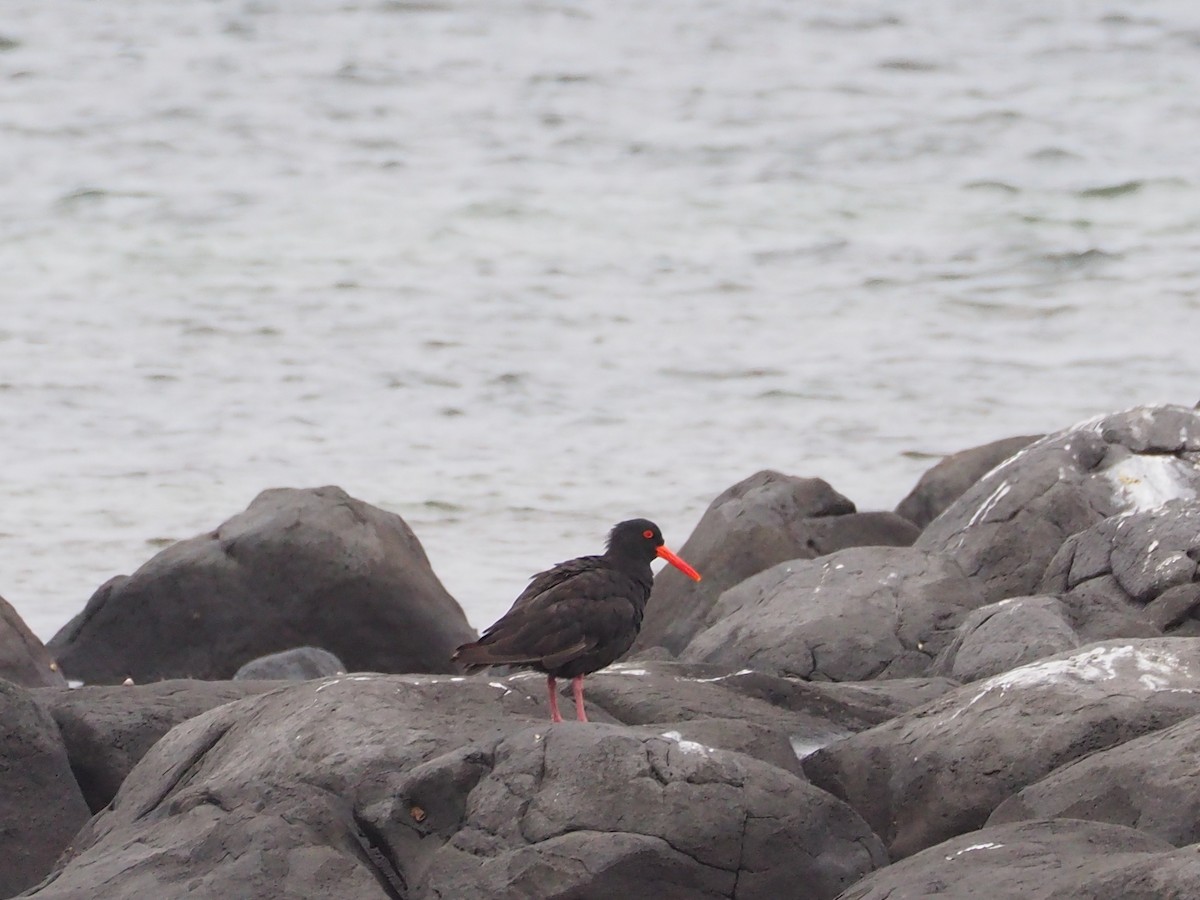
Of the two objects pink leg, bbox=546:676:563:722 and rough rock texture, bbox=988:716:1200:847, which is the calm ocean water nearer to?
pink leg, bbox=546:676:563:722

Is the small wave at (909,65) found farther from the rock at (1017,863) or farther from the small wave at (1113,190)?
the rock at (1017,863)

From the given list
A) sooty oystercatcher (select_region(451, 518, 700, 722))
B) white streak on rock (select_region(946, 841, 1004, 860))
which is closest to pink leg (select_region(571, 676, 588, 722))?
sooty oystercatcher (select_region(451, 518, 700, 722))

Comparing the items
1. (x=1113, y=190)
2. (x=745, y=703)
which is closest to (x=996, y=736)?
(x=745, y=703)

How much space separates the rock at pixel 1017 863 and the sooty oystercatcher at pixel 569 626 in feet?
5.10

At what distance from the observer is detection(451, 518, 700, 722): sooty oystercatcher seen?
665cm

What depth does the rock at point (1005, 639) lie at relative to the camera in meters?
7.69

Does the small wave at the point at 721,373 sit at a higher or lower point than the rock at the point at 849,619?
lower

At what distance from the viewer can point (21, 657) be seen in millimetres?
8875

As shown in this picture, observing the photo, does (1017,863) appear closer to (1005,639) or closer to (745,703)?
(745,703)

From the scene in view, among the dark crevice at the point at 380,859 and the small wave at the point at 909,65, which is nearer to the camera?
the dark crevice at the point at 380,859

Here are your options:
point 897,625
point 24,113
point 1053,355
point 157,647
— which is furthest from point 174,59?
point 897,625

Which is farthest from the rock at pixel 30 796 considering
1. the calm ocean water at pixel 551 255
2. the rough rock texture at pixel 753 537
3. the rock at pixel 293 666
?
the calm ocean water at pixel 551 255

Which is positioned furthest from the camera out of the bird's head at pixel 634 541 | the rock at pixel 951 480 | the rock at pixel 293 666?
the rock at pixel 951 480

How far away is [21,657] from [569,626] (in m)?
3.29
